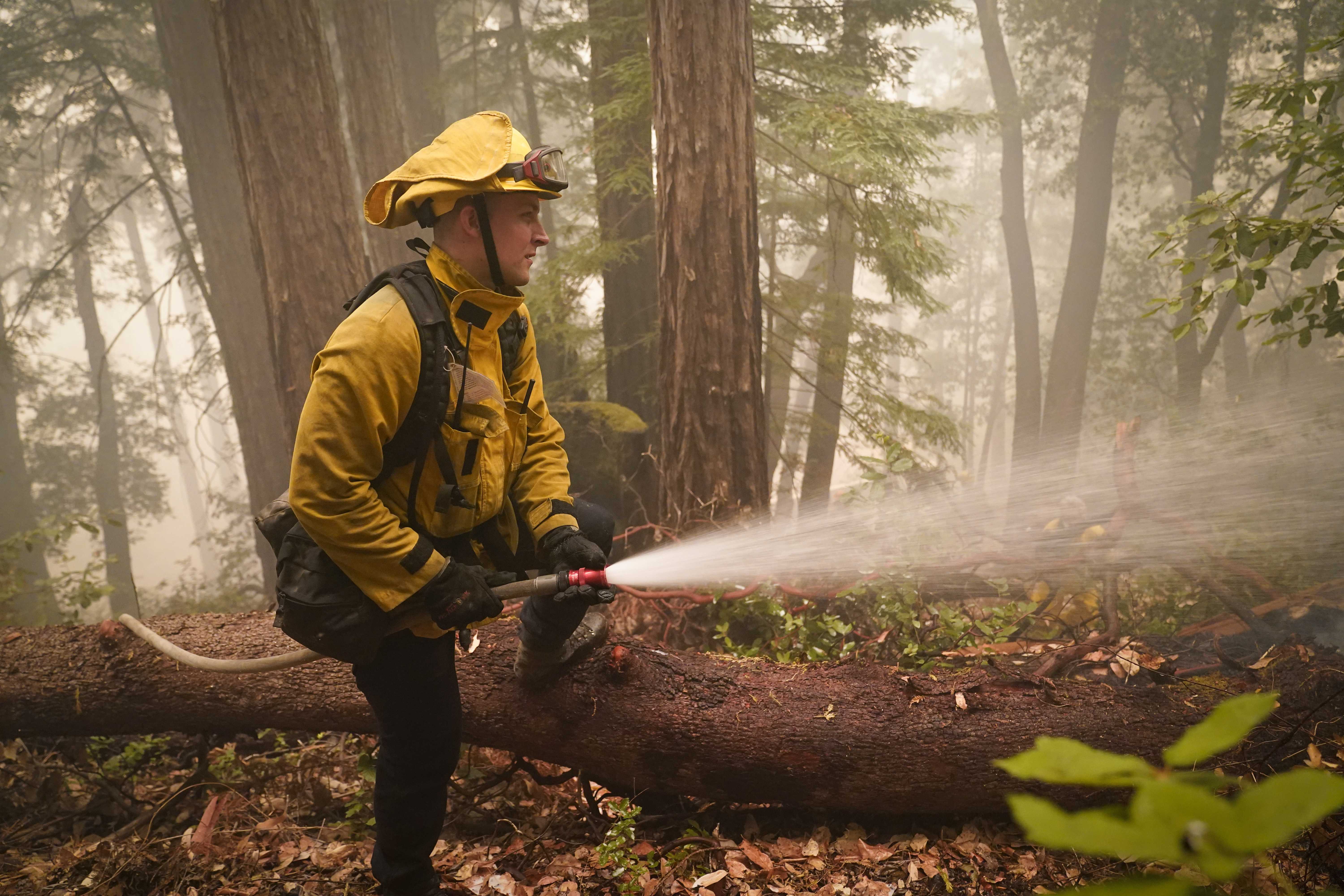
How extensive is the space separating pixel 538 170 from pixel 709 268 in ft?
8.79

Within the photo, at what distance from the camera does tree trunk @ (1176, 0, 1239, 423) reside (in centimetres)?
1203

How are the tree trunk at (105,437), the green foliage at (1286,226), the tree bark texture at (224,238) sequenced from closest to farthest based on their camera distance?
the green foliage at (1286,226), the tree bark texture at (224,238), the tree trunk at (105,437)

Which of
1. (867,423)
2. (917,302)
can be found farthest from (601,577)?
(917,302)

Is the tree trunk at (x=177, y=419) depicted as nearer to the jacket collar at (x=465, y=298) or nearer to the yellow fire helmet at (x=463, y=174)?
the yellow fire helmet at (x=463, y=174)

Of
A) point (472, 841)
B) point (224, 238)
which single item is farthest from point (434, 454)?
point (224, 238)

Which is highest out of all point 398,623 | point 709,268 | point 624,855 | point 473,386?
point 709,268

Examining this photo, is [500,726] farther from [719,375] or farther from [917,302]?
[917,302]

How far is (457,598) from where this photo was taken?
2693mm

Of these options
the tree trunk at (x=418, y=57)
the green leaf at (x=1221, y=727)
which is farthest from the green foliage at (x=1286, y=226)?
the tree trunk at (x=418, y=57)

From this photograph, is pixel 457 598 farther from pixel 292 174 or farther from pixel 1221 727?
pixel 292 174

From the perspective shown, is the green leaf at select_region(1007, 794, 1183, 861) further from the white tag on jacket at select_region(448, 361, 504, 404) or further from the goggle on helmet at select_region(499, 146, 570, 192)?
the goggle on helmet at select_region(499, 146, 570, 192)

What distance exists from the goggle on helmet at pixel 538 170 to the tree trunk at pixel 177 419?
1515 centimetres

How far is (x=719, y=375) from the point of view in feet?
17.7

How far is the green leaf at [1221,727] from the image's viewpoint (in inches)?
31.9
